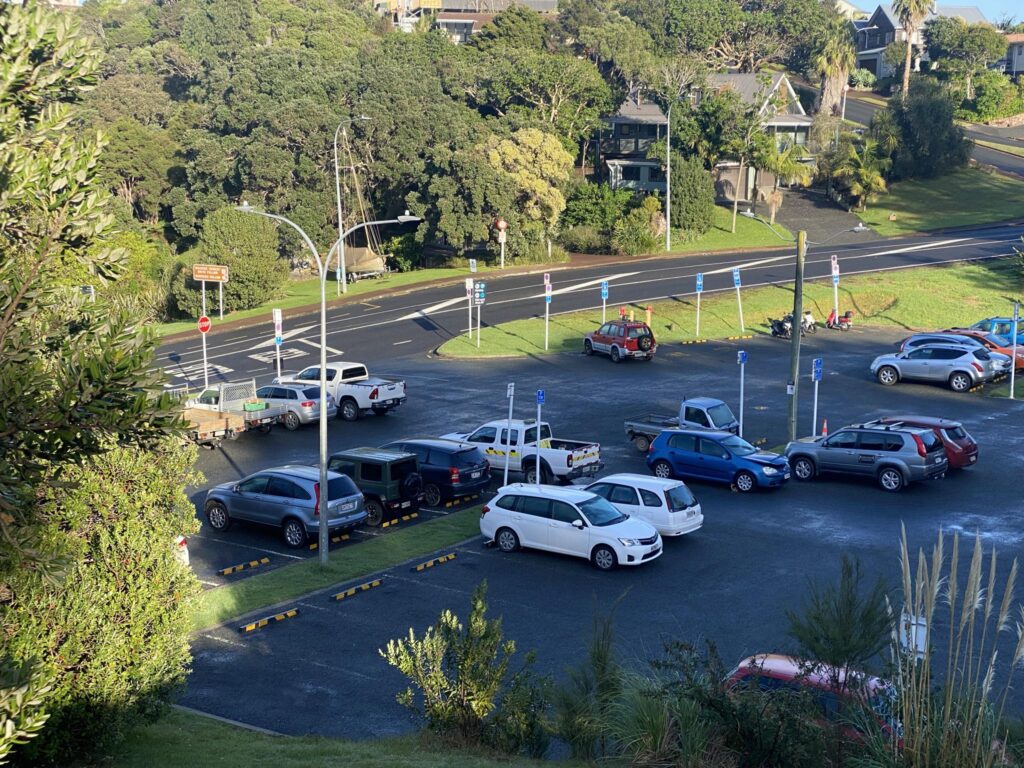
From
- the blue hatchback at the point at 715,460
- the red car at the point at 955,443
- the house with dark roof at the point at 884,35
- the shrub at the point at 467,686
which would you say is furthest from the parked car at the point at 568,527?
the house with dark roof at the point at 884,35

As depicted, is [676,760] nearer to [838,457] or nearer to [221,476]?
[838,457]

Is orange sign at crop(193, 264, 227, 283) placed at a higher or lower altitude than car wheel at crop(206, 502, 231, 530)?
higher

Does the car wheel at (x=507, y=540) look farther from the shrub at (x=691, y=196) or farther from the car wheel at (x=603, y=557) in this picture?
the shrub at (x=691, y=196)

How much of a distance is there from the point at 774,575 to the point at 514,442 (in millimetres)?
9085

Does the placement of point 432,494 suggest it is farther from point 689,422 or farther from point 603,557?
point 689,422

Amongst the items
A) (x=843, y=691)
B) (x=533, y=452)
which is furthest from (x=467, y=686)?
(x=533, y=452)

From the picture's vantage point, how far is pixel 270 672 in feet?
54.5

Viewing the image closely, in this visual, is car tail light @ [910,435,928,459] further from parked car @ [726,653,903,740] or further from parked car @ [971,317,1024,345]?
parked car @ [971,317,1024,345]

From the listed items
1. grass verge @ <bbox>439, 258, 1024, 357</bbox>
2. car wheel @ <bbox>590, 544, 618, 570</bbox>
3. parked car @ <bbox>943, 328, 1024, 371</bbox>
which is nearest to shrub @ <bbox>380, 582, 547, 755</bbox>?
car wheel @ <bbox>590, 544, 618, 570</bbox>

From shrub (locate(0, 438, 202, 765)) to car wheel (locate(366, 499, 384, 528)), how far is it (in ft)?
36.8

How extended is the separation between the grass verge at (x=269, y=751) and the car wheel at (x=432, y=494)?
1228 centimetres

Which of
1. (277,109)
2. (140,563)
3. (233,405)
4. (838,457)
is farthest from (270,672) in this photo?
(277,109)

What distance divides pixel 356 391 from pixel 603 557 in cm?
1538

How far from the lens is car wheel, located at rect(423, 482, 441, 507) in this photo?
26.1 meters
